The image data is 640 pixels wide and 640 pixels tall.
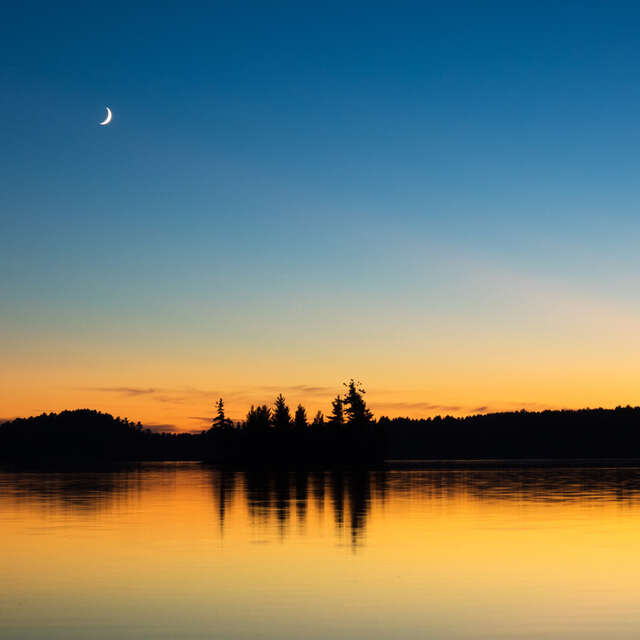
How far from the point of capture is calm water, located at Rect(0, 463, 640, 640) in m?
17.3

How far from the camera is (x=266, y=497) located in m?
56.5

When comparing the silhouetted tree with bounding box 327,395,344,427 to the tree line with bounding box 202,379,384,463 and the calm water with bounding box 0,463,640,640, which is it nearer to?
the tree line with bounding box 202,379,384,463

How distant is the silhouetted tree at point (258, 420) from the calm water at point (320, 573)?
138 m

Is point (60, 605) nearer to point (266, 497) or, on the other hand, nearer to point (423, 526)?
point (423, 526)

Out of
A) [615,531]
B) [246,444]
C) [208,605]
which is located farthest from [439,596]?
[246,444]

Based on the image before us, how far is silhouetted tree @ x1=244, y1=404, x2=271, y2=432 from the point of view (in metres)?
184

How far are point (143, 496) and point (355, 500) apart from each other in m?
16.3

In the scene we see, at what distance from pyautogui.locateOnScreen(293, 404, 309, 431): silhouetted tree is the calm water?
13332cm

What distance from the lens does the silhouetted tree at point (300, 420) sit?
588 feet

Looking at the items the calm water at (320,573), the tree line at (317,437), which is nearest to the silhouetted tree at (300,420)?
the tree line at (317,437)

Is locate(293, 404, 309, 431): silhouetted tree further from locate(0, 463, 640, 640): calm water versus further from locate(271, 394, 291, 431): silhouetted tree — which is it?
locate(0, 463, 640, 640): calm water

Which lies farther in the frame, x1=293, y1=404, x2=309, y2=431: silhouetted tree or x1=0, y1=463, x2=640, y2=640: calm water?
x1=293, y1=404, x2=309, y2=431: silhouetted tree

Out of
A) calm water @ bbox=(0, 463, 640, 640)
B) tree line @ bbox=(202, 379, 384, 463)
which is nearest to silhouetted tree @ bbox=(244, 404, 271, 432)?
tree line @ bbox=(202, 379, 384, 463)

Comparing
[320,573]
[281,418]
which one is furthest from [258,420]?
[320,573]
